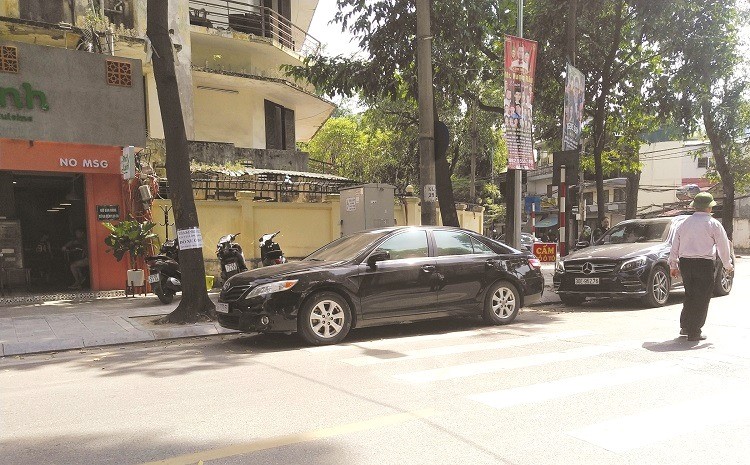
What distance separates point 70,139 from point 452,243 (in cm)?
878

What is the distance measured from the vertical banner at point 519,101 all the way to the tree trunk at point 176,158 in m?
6.25

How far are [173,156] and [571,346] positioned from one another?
6.48m

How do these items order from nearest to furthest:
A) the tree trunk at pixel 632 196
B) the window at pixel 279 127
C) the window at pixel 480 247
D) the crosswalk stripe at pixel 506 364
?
the crosswalk stripe at pixel 506 364 → the window at pixel 480 247 → the tree trunk at pixel 632 196 → the window at pixel 279 127

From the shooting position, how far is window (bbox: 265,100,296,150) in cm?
2095

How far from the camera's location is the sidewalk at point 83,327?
7.58 metres

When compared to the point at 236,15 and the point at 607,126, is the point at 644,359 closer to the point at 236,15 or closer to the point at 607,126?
the point at 607,126

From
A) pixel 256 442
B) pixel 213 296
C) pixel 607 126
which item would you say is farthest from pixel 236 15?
pixel 256 442

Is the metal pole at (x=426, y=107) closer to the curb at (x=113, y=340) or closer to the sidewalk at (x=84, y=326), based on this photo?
the sidewalk at (x=84, y=326)

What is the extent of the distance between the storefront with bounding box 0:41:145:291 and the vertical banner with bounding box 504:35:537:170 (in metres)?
8.11

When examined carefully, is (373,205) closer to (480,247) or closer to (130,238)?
(480,247)

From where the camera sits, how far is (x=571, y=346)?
6.61m

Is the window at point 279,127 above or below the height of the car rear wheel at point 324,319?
above

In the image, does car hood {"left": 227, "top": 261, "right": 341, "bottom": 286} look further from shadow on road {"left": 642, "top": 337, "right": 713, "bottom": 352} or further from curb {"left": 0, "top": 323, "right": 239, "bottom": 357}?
shadow on road {"left": 642, "top": 337, "right": 713, "bottom": 352}

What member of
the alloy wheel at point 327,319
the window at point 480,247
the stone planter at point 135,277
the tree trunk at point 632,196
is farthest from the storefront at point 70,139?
the tree trunk at point 632,196
